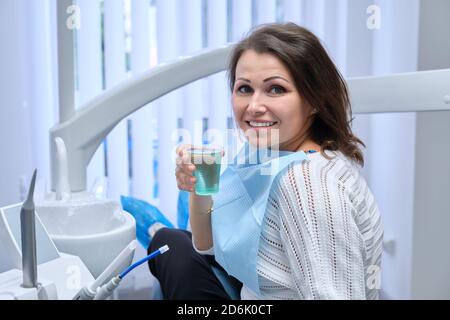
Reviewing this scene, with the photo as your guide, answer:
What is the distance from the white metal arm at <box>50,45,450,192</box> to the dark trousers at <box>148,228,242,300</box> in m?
0.33

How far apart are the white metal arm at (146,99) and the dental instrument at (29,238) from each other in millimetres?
326

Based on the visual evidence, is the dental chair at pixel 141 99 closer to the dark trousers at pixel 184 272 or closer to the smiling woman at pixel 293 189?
the smiling woman at pixel 293 189

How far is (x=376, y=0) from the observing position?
171 centimetres

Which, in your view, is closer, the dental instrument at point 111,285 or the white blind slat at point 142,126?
the dental instrument at point 111,285

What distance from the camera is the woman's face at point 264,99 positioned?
2.25 ft

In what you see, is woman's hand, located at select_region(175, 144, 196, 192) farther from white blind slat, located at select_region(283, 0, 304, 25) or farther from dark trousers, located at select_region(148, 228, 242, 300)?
white blind slat, located at select_region(283, 0, 304, 25)

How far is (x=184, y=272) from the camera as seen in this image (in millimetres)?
1034

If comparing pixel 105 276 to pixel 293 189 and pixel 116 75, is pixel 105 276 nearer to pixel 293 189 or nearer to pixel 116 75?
pixel 293 189

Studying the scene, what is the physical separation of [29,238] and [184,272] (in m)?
0.59

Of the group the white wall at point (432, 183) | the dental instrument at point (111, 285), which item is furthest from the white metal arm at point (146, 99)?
the white wall at point (432, 183)

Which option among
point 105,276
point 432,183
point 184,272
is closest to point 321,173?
point 105,276

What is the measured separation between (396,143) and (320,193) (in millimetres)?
1010

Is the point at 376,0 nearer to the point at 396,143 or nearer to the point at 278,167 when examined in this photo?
the point at 396,143
